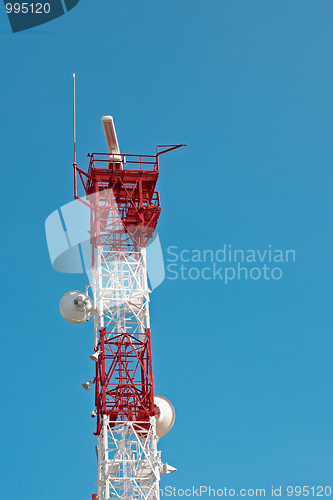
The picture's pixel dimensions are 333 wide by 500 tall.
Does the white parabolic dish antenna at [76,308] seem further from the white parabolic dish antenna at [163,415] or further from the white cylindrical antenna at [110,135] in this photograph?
the white cylindrical antenna at [110,135]

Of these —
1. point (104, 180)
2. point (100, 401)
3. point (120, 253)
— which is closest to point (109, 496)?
point (100, 401)

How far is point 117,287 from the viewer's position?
61531 mm

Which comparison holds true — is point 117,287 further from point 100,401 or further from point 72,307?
point 100,401

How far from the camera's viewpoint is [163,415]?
193ft

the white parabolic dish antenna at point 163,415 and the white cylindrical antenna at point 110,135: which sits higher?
the white cylindrical antenna at point 110,135

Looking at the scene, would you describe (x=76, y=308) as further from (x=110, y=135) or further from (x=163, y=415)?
(x=110, y=135)

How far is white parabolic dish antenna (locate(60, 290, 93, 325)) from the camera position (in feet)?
197

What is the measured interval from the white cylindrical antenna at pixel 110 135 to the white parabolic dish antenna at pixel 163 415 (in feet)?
64.8

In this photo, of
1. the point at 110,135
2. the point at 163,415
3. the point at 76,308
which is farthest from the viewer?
the point at 110,135

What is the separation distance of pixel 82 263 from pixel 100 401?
11.5 meters

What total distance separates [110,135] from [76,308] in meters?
14.3

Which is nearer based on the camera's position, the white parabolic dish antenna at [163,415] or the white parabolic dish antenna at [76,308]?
the white parabolic dish antenna at [163,415]

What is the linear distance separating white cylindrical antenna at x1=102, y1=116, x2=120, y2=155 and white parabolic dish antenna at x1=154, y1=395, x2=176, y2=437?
64.8 ft

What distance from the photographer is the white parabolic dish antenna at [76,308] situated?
59906 mm
